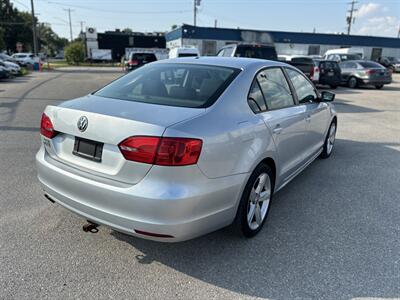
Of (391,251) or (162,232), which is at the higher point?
(162,232)

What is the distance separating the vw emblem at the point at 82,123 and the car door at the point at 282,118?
1.55 m

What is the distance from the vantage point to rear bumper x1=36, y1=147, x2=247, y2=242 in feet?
7.92

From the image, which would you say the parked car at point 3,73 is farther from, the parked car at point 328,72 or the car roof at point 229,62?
the car roof at point 229,62

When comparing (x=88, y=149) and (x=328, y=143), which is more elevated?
(x=88, y=149)

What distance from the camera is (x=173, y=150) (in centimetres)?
238

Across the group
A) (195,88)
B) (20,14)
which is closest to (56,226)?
(195,88)

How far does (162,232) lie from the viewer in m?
2.48

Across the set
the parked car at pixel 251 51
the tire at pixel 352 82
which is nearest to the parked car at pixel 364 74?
the tire at pixel 352 82

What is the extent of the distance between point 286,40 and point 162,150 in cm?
4875

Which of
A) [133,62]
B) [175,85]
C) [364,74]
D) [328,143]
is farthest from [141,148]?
[133,62]

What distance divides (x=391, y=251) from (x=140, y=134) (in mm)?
2528

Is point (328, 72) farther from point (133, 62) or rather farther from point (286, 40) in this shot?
point (286, 40)

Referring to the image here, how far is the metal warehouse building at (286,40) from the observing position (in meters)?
42.8

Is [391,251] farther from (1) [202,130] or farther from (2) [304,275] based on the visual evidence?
(1) [202,130]
